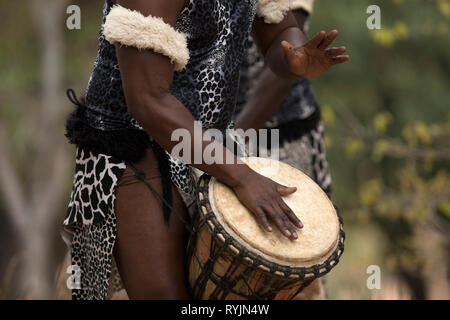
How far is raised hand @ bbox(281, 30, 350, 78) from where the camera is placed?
2.69 metres

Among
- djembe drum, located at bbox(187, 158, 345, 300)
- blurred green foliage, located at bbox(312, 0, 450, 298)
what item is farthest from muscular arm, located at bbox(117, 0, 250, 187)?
blurred green foliage, located at bbox(312, 0, 450, 298)

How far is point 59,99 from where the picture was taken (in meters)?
12.9

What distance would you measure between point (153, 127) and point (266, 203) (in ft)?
1.48

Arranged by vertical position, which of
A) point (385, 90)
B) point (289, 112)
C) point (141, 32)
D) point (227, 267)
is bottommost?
point (385, 90)

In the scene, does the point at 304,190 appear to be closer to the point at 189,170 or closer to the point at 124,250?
the point at 189,170

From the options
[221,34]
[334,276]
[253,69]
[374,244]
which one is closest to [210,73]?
[221,34]

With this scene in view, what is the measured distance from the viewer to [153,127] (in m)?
2.38

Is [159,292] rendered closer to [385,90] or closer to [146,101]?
[146,101]

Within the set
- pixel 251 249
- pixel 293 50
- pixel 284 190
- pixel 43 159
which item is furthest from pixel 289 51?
pixel 43 159

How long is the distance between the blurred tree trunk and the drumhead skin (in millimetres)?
10621

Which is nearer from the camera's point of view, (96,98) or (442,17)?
(96,98)

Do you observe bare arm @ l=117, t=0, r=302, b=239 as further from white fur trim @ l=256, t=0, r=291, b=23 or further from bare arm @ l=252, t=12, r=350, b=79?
white fur trim @ l=256, t=0, r=291, b=23
